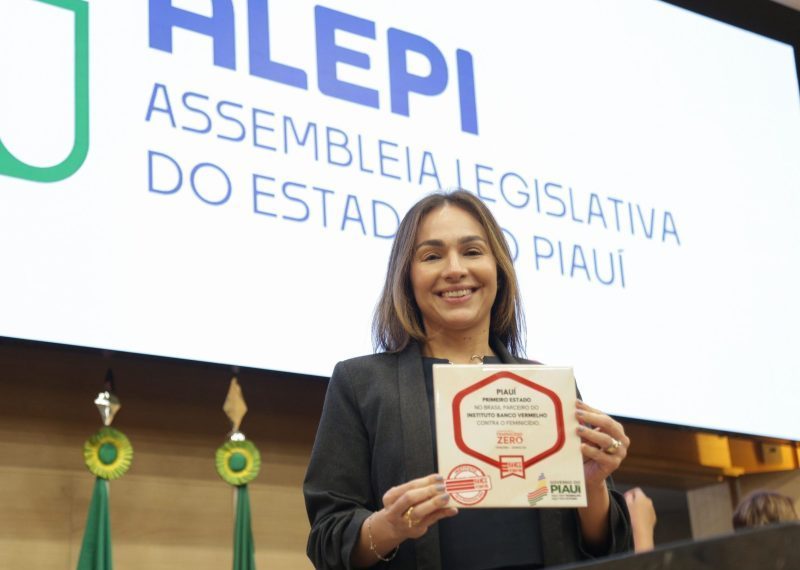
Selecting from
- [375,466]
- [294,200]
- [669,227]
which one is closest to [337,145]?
[294,200]

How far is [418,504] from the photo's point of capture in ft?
4.97

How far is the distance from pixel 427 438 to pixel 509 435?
159mm

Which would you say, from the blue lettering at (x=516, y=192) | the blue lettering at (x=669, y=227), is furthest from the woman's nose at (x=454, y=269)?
the blue lettering at (x=669, y=227)

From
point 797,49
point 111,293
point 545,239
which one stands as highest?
point 797,49

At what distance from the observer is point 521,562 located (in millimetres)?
1651

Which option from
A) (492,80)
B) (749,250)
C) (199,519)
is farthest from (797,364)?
(199,519)

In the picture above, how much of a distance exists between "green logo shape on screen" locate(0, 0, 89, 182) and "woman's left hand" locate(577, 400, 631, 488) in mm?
1542

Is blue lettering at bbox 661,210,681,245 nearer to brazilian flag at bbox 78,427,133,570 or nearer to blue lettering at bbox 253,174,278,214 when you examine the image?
blue lettering at bbox 253,174,278,214

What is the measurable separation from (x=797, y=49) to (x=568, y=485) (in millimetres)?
3951

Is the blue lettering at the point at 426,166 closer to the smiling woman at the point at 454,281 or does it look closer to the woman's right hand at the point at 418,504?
the smiling woman at the point at 454,281

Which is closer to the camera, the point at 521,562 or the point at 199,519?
the point at 521,562

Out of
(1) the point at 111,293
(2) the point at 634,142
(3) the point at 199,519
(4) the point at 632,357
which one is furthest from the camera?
(2) the point at 634,142

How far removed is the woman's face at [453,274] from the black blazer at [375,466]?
9cm

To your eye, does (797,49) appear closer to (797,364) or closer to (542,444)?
(797,364)
